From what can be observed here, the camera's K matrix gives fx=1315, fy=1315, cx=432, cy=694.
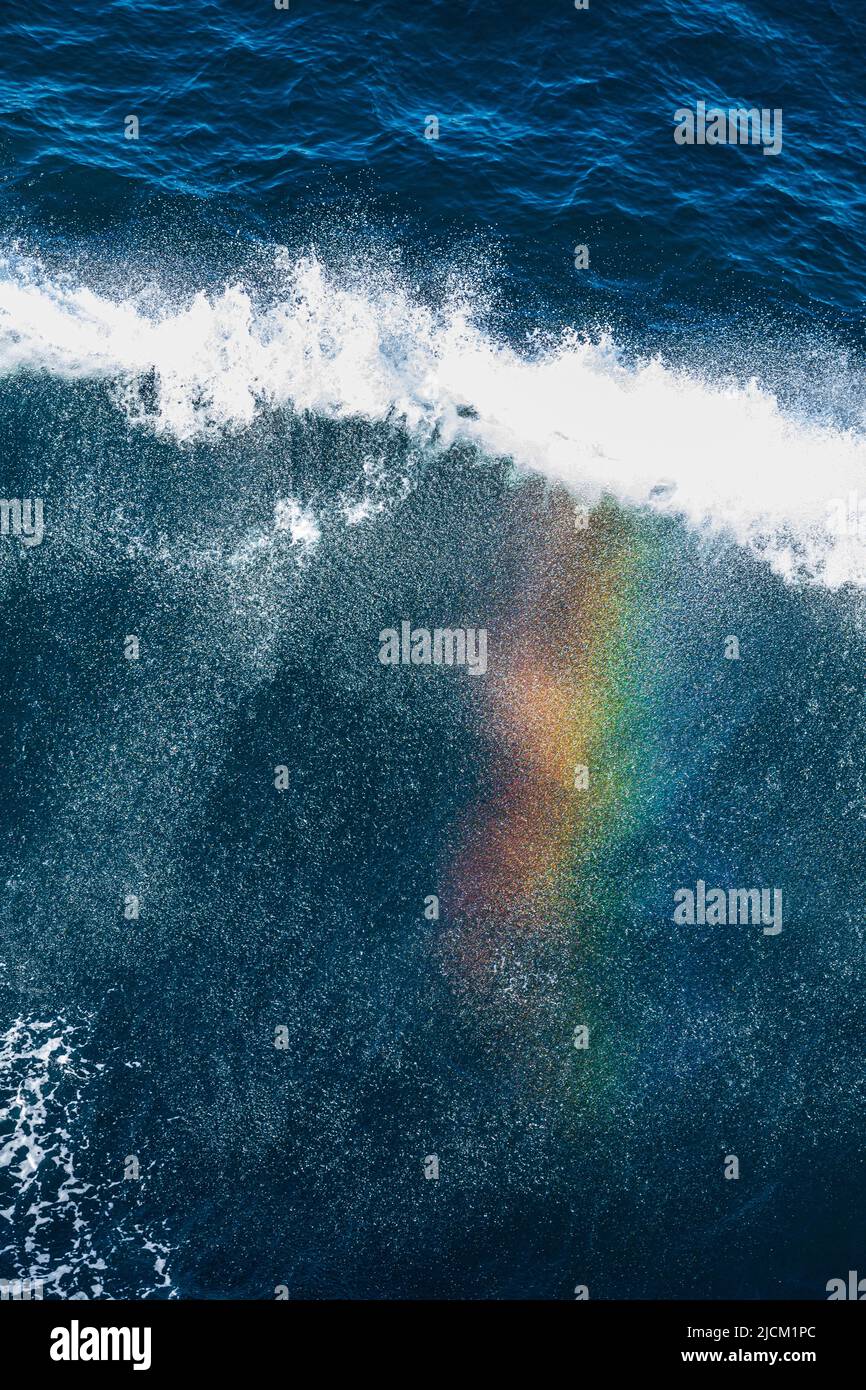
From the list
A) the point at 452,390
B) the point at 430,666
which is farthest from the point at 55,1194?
the point at 452,390

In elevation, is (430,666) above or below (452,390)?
below

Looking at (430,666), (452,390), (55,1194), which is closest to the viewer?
(55,1194)

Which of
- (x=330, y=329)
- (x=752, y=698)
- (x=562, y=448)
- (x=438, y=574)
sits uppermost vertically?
(x=330, y=329)

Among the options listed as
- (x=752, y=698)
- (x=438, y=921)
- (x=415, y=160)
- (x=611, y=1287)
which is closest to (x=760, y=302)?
(x=415, y=160)

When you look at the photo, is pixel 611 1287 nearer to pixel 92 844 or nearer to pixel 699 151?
pixel 92 844

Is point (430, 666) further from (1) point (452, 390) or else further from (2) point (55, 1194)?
(2) point (55, 1194)

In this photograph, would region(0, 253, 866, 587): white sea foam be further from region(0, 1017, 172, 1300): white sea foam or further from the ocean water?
region(0, 1017, 172, 1300): white sea foam
